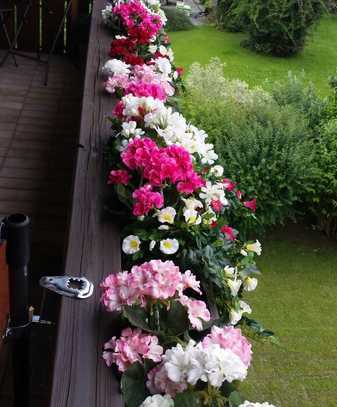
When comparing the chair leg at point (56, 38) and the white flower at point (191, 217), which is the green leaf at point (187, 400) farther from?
the chair leg at point (56, 38)

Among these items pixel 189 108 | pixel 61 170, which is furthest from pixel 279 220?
pixel 61 170

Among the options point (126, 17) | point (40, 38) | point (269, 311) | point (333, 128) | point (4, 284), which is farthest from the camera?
point (40, 38)

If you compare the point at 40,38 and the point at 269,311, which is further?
the point at 40,38

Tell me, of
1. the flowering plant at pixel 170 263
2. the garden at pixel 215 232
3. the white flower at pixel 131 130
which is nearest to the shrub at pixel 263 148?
the garden at pixel 215 232

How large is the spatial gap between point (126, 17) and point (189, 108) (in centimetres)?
80

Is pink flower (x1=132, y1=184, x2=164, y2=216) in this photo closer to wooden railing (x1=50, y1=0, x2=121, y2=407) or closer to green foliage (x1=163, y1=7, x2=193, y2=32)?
wooden railing (x1=50, y1=0, x2=121, y2=407)

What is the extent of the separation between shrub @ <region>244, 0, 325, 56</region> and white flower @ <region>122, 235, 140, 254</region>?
7785 millimetres

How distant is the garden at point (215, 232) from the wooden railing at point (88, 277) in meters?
0.03

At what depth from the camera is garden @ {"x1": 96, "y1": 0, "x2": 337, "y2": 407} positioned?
123cm

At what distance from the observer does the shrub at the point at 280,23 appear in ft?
29.2

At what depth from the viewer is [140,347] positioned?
48.7 inches

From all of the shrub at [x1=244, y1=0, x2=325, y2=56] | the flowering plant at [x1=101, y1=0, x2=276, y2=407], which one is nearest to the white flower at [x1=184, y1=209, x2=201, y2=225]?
the flowering plant at [x1=101, y1=0, x2=276, y2=407]

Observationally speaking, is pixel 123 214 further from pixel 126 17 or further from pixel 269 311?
pixel 126 17

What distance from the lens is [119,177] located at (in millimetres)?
1859
